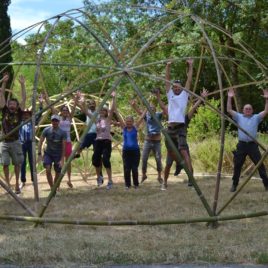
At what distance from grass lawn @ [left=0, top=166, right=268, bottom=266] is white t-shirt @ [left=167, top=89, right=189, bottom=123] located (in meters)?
1.22

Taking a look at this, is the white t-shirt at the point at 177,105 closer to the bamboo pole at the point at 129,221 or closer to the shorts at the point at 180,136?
the shorts at the point at 180,136

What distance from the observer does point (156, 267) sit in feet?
14.9

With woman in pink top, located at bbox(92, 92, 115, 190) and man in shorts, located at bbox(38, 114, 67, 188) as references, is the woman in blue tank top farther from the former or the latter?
man in shorts, located at bbox(38, 114, 67, 188)

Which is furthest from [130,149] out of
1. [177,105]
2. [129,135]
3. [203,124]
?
[203,124]

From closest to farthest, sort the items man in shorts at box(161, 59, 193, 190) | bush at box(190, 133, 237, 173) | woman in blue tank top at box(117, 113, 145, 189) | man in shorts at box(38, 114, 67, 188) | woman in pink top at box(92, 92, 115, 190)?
1. man in shorts at box(161, 59, 193, 190)
2. man in shorts at box(38, 114, 67, 188)
3. woman in blue tank top at box(117, 113, 145, 189)
4. woman in pink top at box(92, 92, 115, 190)
5. bush at box(190, 133, 237, 173)

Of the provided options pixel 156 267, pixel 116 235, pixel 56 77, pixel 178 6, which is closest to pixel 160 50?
pixel 178 6

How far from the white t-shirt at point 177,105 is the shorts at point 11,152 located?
247cm

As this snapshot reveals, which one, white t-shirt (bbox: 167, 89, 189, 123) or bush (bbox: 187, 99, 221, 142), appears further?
bush (bbox: 187, 99, 221, 142)

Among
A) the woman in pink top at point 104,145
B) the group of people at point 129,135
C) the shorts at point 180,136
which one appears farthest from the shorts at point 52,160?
the shorts at point 180,136

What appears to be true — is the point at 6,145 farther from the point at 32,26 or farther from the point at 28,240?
the point at 28,240

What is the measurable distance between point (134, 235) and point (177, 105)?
8.92 feet

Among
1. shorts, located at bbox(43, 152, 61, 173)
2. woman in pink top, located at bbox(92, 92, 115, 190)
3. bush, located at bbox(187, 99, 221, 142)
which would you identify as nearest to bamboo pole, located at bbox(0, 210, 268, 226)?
shorts, located at bbox(43, 152, 61, 173)

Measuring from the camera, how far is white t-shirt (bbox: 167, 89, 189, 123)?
7797 millimetres

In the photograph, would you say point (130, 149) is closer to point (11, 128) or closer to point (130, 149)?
point (130, 149)
